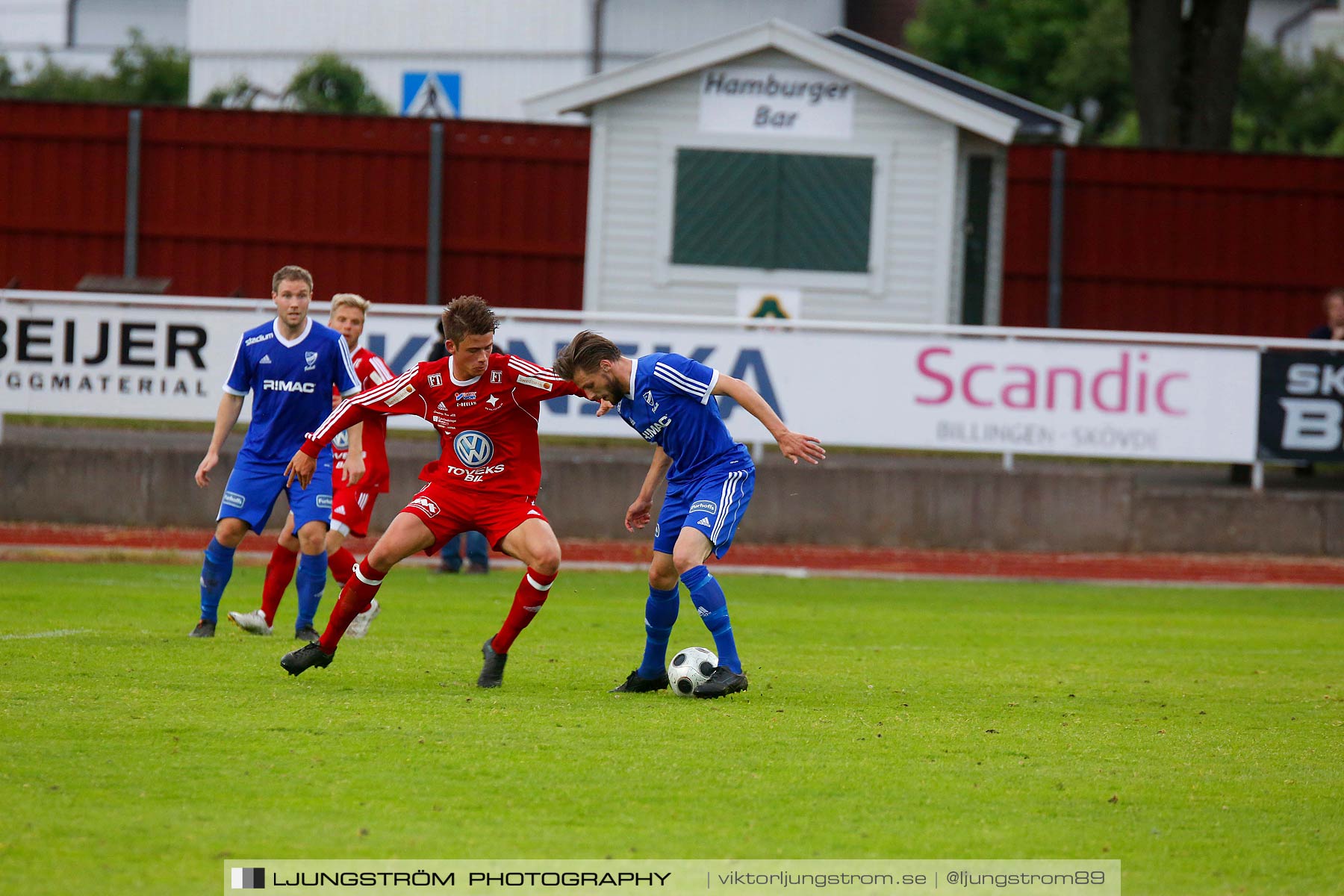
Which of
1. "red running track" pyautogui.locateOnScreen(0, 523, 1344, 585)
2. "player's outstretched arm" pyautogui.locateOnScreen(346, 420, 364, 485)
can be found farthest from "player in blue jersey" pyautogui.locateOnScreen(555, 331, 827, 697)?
"red running track" pyautogui.locateOnScreen(0, 523, 1344, 585)

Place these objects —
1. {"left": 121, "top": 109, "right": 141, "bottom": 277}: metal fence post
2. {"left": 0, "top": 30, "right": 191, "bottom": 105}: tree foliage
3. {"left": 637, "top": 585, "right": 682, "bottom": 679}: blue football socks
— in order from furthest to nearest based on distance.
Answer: {"left": 0, "top": 30, "right": 191, "bottom": 105}: tree foliage → {"left": 121, "top": 109, "right": 141, "bottom": 277}: metal fence post → {"left": 637, "top": 585, "right": 682, "bottom": 679}: blue football socks

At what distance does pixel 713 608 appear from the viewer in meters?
7.68

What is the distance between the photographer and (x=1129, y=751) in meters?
6.70

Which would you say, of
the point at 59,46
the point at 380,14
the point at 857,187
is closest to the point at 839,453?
the point at 857,187

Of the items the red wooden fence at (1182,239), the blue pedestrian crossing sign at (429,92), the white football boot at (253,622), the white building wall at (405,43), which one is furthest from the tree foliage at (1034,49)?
the white football boot at (253,622)

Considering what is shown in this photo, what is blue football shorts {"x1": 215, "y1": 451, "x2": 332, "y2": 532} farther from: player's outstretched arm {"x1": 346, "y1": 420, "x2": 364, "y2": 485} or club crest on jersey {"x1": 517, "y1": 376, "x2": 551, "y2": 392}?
club crest on jersey {"x1": 517, "y1": 376, "x2": 551, "y2": 392}

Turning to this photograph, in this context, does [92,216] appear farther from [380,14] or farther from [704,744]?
[380,14]

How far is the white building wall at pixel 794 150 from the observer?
21.2 metres

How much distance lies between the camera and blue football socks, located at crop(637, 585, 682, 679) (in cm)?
788

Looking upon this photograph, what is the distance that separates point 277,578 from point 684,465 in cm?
304

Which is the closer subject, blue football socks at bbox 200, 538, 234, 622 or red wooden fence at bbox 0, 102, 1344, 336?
blue football socks at bbox 200, 538, 234, 622

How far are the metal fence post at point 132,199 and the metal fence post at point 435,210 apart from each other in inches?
158

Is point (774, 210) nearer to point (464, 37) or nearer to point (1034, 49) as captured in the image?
point (464, 37)

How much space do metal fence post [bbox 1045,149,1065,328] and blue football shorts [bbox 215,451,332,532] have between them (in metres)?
15.2
